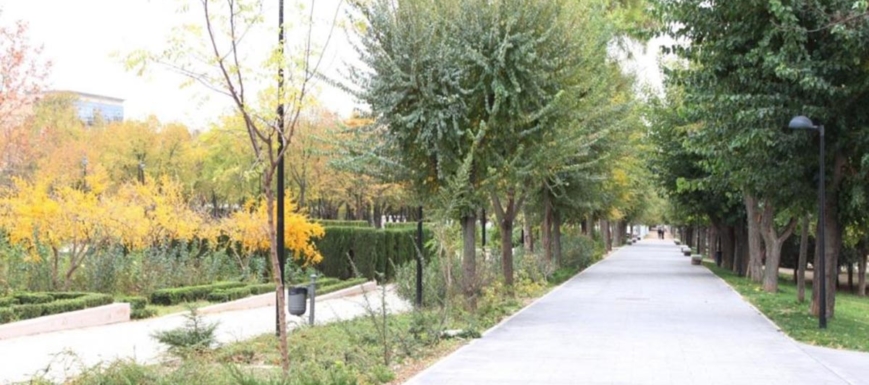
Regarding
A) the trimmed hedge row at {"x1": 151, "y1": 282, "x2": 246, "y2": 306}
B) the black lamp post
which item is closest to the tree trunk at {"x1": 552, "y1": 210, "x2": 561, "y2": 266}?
the trimmed hedge row at {"x1": 151, "y1": 282, "x2": 246, "y2": 306}

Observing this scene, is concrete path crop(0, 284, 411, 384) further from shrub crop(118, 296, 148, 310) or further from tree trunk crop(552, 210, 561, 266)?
tree trunk crop(552, 210, 561, 266)

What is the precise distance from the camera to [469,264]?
19.0m

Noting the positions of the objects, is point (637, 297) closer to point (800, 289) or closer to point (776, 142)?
point (800, 289)

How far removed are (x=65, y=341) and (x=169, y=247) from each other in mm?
12656

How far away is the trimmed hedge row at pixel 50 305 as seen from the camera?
16.3 m

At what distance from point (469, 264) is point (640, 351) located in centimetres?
590

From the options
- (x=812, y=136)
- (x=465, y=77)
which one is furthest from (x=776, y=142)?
(x=465, y=77)


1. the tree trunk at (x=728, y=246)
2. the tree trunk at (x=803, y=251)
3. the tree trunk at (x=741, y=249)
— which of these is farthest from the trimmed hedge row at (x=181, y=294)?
the tree trunk at (x=728, y=246)

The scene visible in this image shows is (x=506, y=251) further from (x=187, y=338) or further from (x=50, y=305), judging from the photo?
(x=187, y=338)

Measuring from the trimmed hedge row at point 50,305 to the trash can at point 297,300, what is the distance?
5236 mm

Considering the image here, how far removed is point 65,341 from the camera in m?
15.1

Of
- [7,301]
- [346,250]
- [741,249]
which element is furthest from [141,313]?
[741,249]

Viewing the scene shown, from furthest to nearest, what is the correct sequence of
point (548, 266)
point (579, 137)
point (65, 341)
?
point (548, 266), point (579, 137), point (65, 341)

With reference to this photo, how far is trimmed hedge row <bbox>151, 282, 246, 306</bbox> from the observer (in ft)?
69.9
